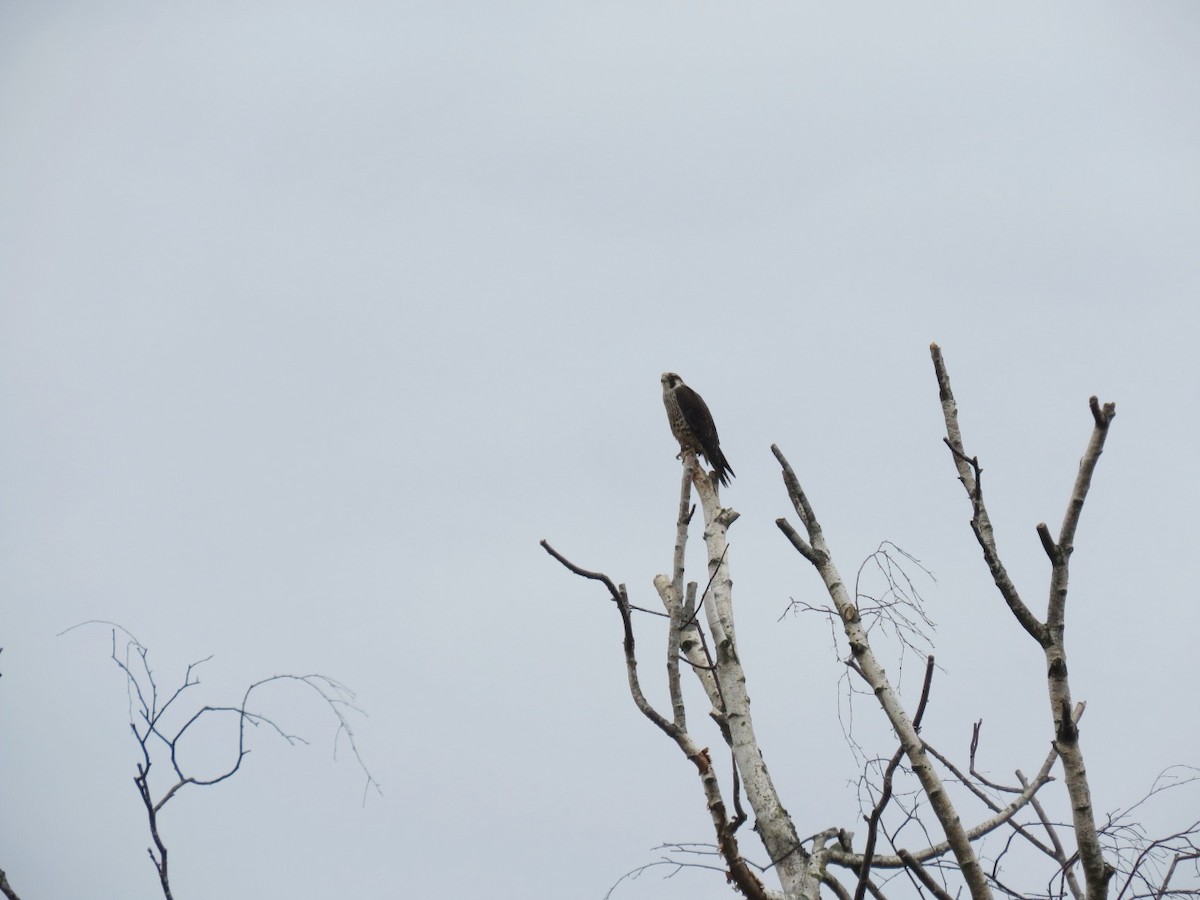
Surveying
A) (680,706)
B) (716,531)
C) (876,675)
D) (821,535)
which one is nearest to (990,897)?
(876,675)

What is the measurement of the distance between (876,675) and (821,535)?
0.60 meters

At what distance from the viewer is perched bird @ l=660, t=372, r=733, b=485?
347 inches

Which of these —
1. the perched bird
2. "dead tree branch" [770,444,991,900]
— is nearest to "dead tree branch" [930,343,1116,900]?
"dead tree branch" [770,444,991,900]

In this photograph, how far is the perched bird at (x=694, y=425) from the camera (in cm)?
881

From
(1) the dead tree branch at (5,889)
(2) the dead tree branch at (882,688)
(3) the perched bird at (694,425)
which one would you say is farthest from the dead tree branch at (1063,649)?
(3) the perched bird at (694,425)

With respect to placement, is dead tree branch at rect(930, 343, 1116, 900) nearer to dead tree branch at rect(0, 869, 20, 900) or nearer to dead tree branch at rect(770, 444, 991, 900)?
dead tree branch at rect(770, 444, 991, 900)

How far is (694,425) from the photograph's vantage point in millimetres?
8945

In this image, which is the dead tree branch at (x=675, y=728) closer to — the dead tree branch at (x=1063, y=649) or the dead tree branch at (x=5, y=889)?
the dead tree branch at (x=1063, y=649)

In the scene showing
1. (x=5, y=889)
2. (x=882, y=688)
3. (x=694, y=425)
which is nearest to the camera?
(x=5, y=889)

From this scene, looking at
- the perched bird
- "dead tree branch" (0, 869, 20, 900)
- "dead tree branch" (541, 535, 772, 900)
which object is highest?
the perched bird

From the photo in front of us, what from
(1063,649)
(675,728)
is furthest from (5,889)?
(1063,649)

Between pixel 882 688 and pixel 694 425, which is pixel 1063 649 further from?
pixel 694 425

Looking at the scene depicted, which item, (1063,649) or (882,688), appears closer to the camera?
(1063,649)

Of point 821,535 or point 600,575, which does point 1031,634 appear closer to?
point 821,535
